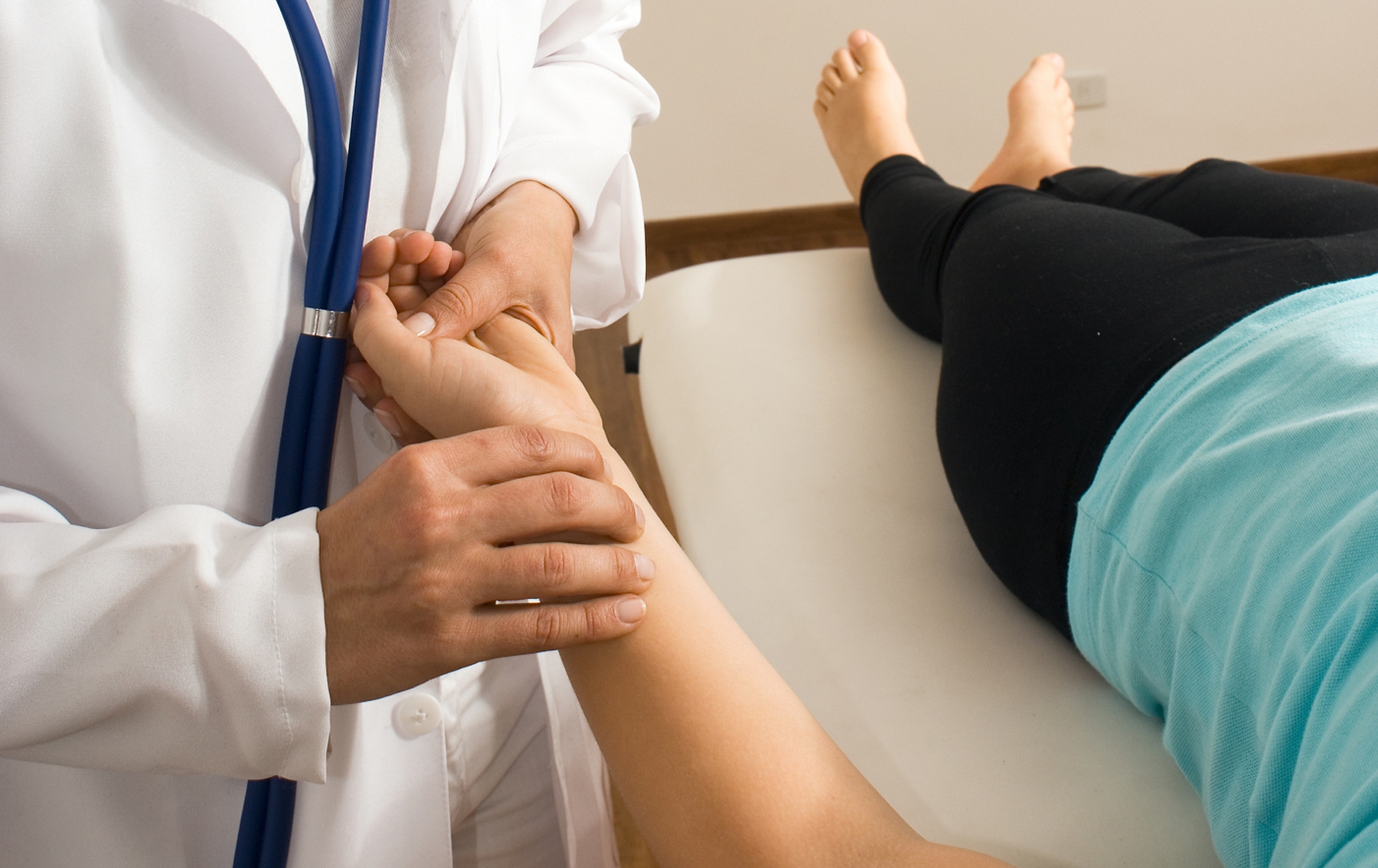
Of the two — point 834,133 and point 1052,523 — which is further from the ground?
point 834,133

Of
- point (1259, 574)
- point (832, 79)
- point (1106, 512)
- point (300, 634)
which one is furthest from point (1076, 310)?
Answer: point (832, 79)

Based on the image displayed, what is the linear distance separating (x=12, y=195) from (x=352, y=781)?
39 cm

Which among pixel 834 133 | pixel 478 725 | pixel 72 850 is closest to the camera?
pixel 72 850

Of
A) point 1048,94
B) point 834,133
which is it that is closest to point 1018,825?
point 834,133

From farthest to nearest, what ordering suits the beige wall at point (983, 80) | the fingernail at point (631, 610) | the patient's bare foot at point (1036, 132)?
1. the beige wall at point (983, 80)
2. the patient's bare foot at point (1036, 132)
3. the fingernail at point (631, 610)

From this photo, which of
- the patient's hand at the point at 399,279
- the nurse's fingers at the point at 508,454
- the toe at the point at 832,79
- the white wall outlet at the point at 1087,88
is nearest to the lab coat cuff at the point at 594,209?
the patient's hand at the point at 399,279

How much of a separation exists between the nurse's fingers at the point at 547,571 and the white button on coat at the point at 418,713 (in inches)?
5.9

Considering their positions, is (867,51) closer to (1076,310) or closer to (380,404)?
(1076,310)

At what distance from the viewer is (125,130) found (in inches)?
19.9

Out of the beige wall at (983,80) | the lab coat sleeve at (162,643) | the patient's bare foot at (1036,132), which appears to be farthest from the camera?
the beige wall at (983,80)

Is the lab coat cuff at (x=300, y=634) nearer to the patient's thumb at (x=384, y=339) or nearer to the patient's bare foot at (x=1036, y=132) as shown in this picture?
the patient's thumb at (x=384, y=339)

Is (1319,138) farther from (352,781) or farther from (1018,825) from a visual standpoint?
(352,781)

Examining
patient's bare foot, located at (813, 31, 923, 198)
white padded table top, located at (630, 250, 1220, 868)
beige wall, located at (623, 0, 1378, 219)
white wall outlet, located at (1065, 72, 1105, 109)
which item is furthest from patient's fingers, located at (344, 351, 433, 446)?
white wall outlet, located at (1065, 72, 1105, 109)

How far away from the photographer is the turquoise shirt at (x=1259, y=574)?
50 centimetres
